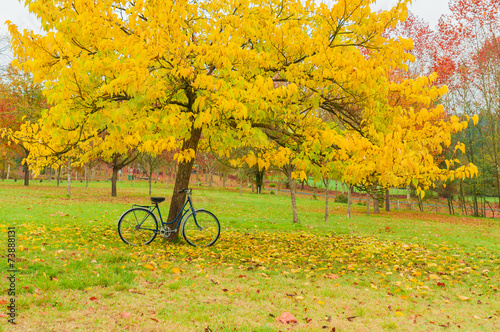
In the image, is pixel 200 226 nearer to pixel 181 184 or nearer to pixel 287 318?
pixel 181 184

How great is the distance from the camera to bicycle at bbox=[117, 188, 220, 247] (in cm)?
745

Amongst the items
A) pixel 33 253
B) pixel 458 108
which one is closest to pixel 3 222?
pixel 33 253

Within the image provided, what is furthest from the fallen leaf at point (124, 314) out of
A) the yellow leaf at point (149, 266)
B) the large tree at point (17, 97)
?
the large tree at point (17, 97)

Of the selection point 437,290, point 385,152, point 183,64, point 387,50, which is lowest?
point 437,290

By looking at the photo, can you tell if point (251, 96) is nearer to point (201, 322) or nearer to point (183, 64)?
point (183, 64)

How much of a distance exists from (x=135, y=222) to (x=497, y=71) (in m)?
22.2

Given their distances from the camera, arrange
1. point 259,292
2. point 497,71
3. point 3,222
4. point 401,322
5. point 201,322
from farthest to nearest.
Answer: point 497,71 → point 3,222 → point 259,292 → point 401,322 → point 201,322

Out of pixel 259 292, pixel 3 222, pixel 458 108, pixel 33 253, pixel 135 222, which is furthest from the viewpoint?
pixel 458 108

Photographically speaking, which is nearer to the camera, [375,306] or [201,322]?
[201,322]

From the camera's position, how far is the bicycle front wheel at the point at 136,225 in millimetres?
7422

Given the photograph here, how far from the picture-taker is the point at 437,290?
5.67 meters

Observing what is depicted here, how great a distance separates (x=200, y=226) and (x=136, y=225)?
4.72 feet

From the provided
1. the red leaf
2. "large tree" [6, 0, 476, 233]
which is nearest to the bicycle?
"large tree" [6, 0, 476, 233]

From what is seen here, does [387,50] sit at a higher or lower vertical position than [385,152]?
higher
